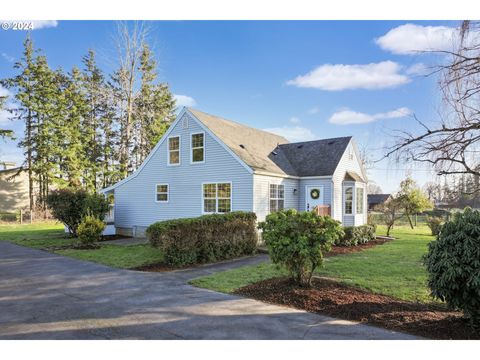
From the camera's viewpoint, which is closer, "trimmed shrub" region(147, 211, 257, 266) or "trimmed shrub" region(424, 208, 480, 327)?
"trimmed shrub" region(424, 208, 480, 327)

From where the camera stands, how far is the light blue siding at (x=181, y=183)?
1417cm

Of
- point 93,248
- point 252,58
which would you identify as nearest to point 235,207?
point 93,248

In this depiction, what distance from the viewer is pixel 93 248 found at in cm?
1318

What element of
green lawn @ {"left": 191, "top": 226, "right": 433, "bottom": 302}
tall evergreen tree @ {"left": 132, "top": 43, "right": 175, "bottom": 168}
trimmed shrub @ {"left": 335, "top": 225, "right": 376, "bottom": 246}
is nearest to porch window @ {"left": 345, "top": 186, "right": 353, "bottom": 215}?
trimmed shrub @ {"left": 335, "top": 225, "right": 376, "bottom": 246}

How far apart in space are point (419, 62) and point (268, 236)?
13.8 ft

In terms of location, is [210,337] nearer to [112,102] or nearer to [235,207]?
[235,207]

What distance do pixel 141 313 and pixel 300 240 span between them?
3208mm

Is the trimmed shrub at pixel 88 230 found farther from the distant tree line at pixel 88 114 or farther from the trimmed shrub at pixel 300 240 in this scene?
the distant tree line at pixel 88 114

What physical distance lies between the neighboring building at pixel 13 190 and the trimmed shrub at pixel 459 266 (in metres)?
35.8

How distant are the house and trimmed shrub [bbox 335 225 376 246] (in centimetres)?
162

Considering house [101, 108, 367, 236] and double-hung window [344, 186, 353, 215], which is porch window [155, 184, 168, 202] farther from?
double-hung window [344, 186, 353, 215]

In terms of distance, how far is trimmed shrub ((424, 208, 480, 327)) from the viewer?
14.3ft

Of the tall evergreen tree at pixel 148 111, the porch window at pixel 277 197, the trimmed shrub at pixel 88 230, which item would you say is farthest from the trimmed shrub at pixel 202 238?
the tall evergreen tree at pixel 148 111
